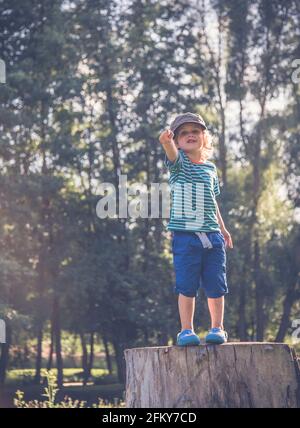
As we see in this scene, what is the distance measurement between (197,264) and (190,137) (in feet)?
3.11

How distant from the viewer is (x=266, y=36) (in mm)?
28344

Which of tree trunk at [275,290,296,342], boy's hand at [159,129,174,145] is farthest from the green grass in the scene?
boy's hand at [159,129,174,145]

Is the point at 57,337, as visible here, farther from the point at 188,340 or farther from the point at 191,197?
the point at 188,340

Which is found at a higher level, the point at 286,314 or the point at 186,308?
the point at 286,314

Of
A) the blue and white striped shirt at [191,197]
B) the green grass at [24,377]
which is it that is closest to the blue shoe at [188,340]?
the blue and white striped shirt at [191,197]

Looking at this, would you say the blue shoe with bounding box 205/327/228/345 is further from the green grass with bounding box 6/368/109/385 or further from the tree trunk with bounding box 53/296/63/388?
the green grass with bounding box 6/368/109/385

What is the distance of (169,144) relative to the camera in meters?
5.39

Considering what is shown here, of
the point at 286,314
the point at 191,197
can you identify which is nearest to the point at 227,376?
the point at 191,197

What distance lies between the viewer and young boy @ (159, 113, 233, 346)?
5629 mm

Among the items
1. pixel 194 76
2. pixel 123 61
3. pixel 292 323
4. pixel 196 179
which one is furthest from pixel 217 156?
pixel 196 179

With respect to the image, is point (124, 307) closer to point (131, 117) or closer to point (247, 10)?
point (131, 117)

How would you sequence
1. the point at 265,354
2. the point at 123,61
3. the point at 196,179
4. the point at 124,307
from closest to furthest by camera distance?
the point at 265,354 < the point at 196,179 < the point at 124,307 < the point at 123,61

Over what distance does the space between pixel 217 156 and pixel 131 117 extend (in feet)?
12.0

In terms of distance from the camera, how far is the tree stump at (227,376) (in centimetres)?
505
